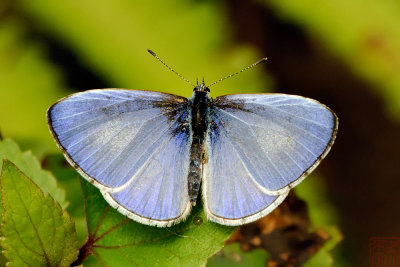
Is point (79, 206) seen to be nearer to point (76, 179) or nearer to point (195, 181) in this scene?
point (76, 179)

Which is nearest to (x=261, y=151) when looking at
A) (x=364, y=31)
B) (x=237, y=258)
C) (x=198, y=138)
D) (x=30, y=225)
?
(x=198, y=138)

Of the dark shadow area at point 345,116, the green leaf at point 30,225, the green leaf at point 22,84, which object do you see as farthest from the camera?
the dark shadow area at point 345,116

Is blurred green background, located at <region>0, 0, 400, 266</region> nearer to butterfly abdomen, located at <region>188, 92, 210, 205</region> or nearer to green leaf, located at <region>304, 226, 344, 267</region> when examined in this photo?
green leaf, located at <region>304, 226, 344, 267</region>

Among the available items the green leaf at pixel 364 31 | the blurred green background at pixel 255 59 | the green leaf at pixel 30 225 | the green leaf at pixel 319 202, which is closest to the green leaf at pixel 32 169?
the green leaf at pixel 30 225

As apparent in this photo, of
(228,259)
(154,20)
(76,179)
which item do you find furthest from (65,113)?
(154,20)

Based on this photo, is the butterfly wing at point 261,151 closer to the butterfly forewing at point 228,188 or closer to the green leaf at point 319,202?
the butterfly forewing at point 228,188

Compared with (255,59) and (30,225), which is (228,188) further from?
(255,59)
